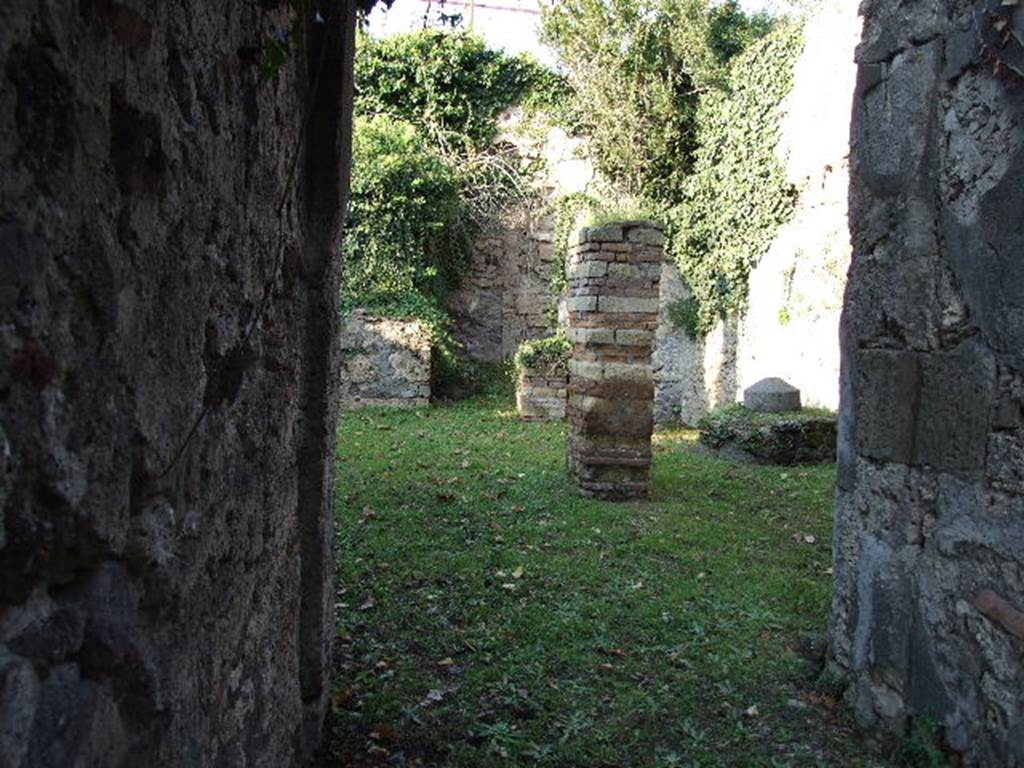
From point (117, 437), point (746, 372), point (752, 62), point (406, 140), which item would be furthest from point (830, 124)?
point (117, 437)

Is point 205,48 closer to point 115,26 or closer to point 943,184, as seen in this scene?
point 115,26

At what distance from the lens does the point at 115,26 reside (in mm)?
1180

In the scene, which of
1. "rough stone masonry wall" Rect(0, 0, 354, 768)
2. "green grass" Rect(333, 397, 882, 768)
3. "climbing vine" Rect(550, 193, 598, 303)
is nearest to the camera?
"rough stone masonry wall" Rect(0, 0, 354, 768)

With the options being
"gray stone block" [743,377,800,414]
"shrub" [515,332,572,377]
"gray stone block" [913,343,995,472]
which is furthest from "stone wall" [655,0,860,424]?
"gray stone block" [913,343,995,472]

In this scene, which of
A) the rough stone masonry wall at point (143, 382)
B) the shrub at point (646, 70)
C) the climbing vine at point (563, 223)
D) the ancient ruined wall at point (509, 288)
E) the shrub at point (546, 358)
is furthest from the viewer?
the ancient ruined wall at point (509, 288)

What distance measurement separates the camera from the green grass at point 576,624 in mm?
3102

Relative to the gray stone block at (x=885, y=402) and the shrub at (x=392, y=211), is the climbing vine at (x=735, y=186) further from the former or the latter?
the gray stone block at (x=885, y=402)

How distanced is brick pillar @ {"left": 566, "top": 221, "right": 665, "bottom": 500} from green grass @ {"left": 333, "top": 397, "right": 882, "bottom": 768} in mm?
329

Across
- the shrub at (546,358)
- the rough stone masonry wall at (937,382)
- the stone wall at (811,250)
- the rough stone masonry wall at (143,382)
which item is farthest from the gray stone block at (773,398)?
the rough stone masonry wall at (143,382)

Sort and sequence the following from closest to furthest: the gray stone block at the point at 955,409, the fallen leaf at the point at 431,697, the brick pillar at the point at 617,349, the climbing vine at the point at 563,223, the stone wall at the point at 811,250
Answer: the gray stone block at the point at 955,409, the fallen leaf at the point at 431,697, the brick pillar at the point at 617,349, the stone wall at the point at 811,250, the climbing vine at the point at 563,223

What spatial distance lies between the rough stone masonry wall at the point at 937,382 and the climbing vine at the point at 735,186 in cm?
864

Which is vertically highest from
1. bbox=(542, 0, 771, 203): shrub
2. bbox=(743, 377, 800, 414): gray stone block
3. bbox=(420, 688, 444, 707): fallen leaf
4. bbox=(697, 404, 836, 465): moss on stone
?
bbox=(542, 0, 771, 203): shrub

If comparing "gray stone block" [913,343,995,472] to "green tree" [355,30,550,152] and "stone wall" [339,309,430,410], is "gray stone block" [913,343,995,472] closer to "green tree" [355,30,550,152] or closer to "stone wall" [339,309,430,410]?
"stone wall" [339,309,430,410]

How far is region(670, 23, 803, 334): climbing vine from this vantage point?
11.4 m
